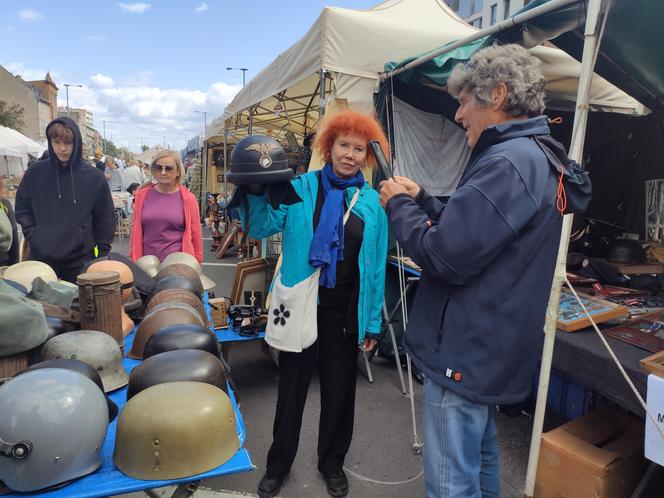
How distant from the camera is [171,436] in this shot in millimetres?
1581

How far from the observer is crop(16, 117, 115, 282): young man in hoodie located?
3438 mm

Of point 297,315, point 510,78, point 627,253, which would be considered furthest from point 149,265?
point 627,253

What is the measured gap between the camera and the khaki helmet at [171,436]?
158 centimetres

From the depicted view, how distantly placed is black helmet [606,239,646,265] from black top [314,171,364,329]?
3204 mm

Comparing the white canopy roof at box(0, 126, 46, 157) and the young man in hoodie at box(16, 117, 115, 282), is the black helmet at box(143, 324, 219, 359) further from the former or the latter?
the white canopy roof at box(0, 126, 46, 157)

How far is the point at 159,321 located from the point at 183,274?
3.08 feet

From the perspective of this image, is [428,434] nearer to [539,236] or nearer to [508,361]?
[508,361]

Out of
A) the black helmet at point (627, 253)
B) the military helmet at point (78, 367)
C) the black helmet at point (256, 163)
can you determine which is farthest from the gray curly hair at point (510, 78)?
the black helmet at point (627, 253)

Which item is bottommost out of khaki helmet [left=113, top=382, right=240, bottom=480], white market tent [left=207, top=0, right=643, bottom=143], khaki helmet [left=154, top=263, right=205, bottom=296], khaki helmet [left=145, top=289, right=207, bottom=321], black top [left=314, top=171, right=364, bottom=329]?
khaki helmet [left=113, top=382, right=240, bottom=480]

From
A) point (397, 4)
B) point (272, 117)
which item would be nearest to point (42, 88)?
point (272, 117)

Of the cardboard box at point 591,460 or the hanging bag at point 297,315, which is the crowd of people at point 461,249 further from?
the cardboard box at point 591,460

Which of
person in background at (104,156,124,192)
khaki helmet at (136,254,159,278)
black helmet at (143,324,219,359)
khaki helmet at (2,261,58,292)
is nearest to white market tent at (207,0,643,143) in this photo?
khaki helmet at (136,254,159,278)

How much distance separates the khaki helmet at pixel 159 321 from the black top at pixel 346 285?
0.77m

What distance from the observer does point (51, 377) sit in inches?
62.6
